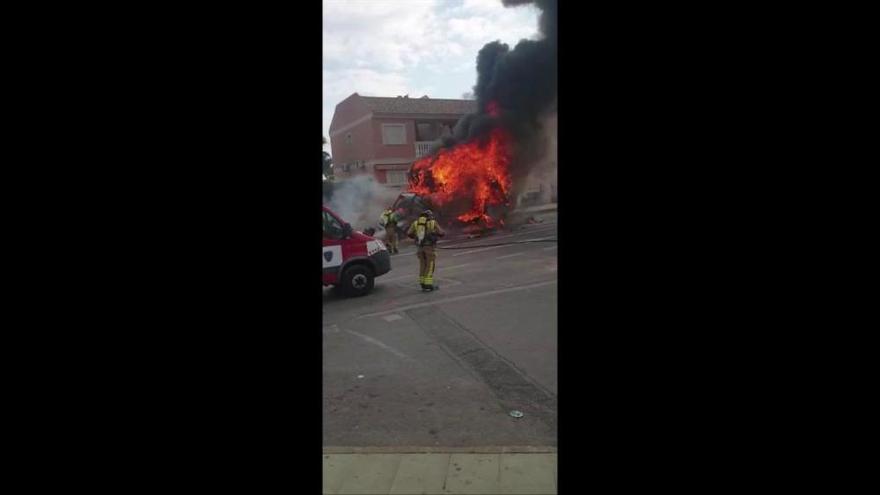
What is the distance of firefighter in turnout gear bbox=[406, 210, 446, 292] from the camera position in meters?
8.46

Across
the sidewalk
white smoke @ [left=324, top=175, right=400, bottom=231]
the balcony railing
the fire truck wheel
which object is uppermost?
the balcony railing

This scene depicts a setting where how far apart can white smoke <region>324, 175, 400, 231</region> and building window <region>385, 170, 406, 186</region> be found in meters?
0.72

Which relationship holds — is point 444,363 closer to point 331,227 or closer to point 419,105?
point 331,227

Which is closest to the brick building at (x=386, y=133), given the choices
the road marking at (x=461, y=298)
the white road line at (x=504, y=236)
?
the white road line at (x=504, y=236)

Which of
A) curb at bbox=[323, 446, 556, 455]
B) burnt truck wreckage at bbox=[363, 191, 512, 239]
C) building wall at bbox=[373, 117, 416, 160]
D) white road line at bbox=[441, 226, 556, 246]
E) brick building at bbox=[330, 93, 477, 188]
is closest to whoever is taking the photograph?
curb at bbox=[323, 446, 556, 455]

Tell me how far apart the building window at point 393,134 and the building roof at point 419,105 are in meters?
0.64

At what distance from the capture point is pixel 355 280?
27.5 feet

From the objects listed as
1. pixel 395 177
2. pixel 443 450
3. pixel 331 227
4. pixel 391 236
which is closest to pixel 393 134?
pixel 395 177


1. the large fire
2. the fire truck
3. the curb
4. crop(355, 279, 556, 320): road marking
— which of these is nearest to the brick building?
the large fire

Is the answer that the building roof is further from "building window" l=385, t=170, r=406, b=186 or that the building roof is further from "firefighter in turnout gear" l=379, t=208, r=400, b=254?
"firefighter in turnout gear" l=379, t=208, r=400, b=254
